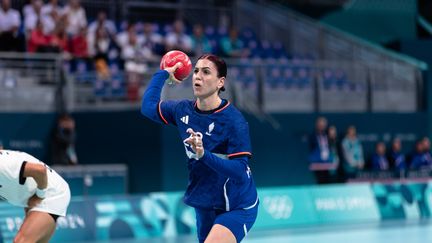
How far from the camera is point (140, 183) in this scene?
20.7 m

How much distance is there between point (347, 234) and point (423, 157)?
8.03 m

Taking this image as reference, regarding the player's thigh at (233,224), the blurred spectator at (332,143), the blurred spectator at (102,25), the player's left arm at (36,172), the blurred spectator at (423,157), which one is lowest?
the blurred spectator at (423,157)

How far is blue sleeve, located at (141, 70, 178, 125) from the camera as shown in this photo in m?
8.51

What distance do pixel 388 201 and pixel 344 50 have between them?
6337 millimetres

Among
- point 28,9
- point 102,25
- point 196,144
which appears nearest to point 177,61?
point 196,144

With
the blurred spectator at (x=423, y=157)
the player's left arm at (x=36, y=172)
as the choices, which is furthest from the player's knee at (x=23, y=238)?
the blurred spectator at (x=423, y=157)

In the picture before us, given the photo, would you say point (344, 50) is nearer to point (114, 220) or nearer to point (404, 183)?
point (404, 183)

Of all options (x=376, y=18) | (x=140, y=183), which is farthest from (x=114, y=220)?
(x=376, y=18)

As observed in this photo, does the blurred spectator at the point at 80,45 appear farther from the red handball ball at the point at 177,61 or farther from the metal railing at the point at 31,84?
the red handball ball at the point at 177,61

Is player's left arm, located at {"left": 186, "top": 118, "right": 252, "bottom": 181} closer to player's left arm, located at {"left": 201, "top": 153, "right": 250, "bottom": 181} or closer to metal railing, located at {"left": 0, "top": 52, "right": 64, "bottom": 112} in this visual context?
player's left arm, located at {"left": 201, "top": 153, "right": 250, "bottom": 181}

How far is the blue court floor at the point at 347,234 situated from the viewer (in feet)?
52.6

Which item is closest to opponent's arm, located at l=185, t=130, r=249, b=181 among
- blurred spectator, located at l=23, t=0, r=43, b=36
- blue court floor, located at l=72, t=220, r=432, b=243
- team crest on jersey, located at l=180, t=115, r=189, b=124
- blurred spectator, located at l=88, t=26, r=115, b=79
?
team crest on jersey, located at l=180, t=115, r=189, b=124

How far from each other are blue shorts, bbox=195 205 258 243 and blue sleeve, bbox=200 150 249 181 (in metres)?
0.34

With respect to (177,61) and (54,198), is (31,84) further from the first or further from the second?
(177,61)
